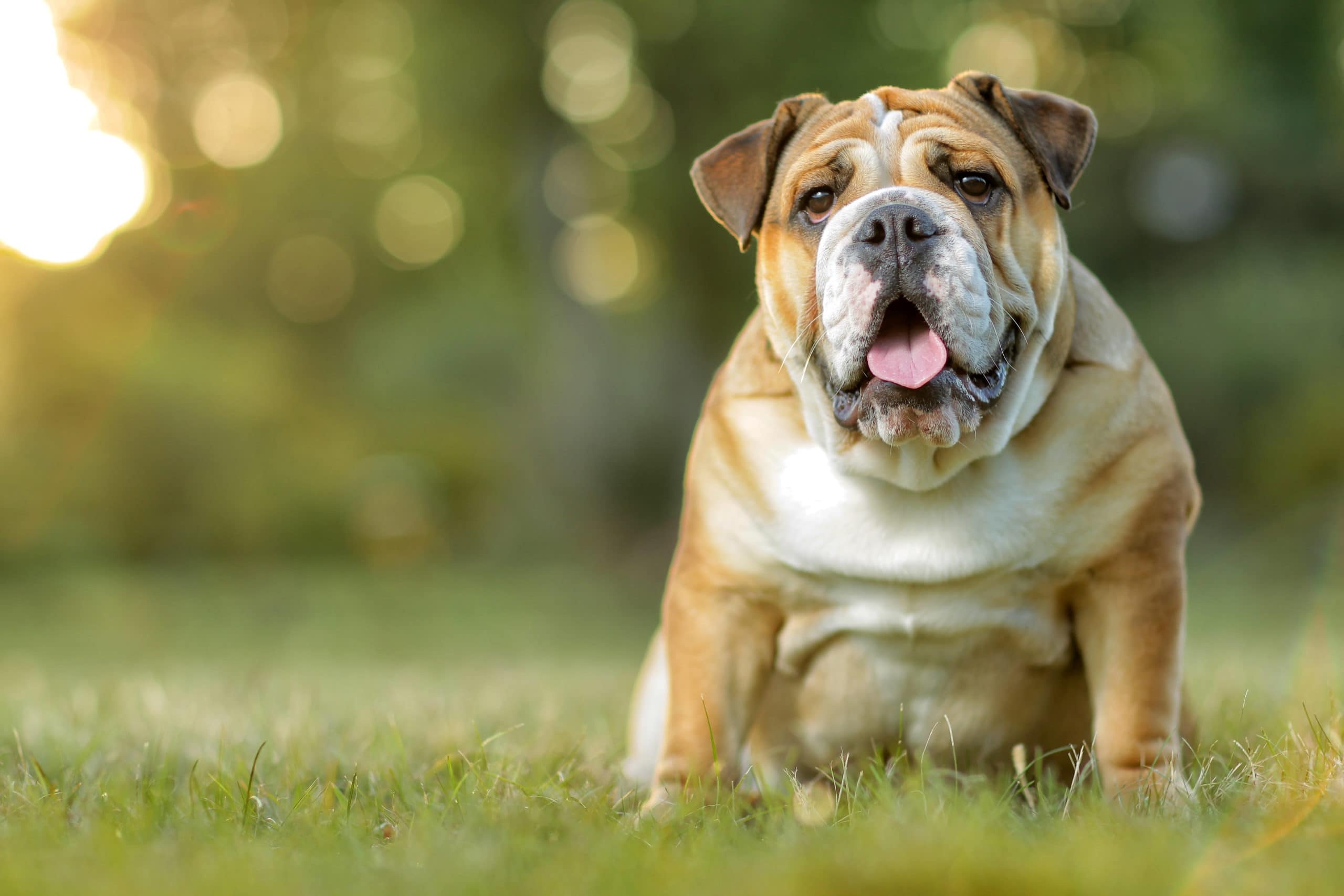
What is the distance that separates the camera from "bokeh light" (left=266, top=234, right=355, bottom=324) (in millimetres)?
19344

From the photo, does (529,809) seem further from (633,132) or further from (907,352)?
(633,132)

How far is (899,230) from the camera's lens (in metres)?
2.47

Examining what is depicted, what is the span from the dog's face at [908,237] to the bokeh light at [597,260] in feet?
30.4

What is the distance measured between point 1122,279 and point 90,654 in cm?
1089

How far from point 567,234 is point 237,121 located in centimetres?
467

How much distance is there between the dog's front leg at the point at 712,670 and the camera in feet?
8.86

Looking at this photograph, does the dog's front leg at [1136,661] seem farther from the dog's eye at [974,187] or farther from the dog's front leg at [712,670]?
the dog's eye at [974,187]

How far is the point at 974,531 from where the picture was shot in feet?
8.61

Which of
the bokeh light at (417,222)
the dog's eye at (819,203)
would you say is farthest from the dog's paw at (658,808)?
the bokeh light at (417,222)

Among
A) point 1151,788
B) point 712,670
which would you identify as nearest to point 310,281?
point 712,670

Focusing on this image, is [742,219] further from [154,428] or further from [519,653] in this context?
[154,428]

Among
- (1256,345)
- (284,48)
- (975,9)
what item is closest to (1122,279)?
(1256,345)

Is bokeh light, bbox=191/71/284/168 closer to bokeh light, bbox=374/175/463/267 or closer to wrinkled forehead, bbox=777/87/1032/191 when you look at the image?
bokeh light, bbox=374/175/463/267

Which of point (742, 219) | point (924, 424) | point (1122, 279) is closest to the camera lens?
point (924, 424)
